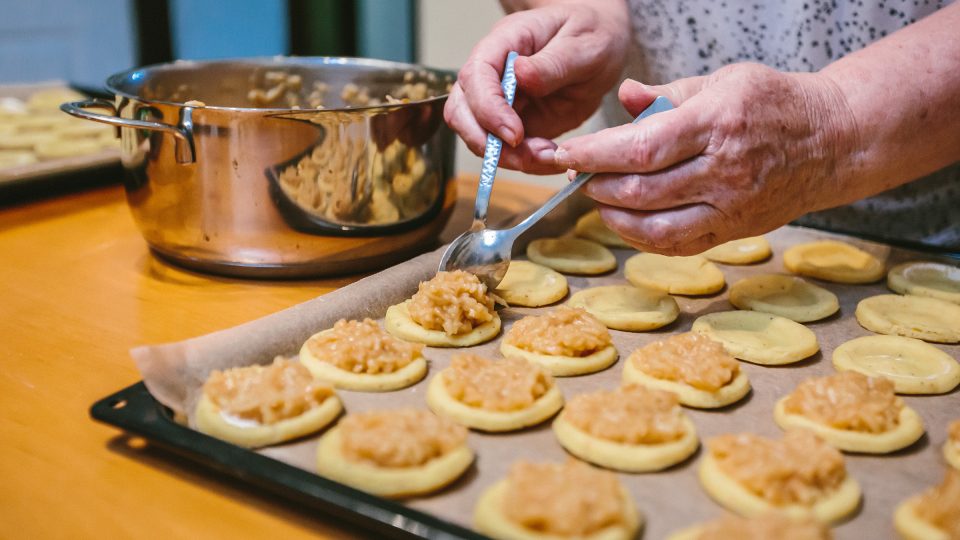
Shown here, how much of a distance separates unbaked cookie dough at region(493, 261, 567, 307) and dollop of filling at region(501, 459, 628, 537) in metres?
0.84

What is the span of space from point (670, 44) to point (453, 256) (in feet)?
3.53

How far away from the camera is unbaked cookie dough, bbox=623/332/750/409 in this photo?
5.36 ft

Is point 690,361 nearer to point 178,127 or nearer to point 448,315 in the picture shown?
point 448,315

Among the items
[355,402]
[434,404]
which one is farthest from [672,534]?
[355,402]

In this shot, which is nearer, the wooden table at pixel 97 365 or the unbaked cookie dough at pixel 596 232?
the wooden table at pixel 97 365

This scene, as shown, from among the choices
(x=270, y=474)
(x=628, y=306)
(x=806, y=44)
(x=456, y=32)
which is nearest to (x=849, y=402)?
(x=628, y=306)

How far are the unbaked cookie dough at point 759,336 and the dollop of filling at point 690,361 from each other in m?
0.12

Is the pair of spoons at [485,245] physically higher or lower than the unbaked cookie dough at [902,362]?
higher

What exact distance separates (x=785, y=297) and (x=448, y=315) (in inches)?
35.7

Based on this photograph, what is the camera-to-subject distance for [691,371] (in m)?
1.66

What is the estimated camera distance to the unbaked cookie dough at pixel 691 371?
163cm

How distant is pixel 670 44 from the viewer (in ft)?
8.41

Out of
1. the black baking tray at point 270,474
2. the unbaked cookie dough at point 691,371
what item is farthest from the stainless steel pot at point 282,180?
the unbaked cookie dough at point 691,371

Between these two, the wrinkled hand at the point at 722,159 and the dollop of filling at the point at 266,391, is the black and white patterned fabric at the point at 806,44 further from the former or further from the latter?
the dollop of filling at the point at 266,391
